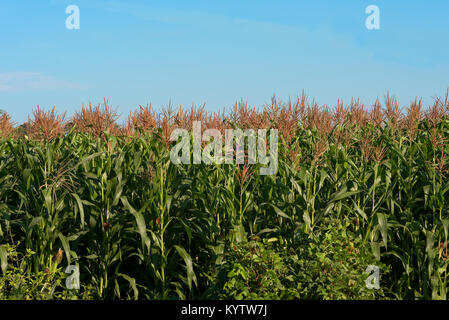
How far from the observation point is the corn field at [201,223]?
17.2ft

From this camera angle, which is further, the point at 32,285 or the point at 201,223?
the point at 201,223

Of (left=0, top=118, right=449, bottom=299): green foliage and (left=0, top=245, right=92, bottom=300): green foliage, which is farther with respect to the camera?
(left=0, top=118, right=449, bottom=299): green foliage

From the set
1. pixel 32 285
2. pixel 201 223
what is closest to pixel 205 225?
pixel 201 223

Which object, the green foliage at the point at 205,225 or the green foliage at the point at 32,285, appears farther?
the green foliage at the point at 205,225

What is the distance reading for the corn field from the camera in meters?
5.24

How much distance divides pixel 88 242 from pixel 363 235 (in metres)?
3.56

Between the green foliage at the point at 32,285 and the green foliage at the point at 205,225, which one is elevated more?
the green foliage at the point at 205,225

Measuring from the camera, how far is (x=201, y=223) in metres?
5.81

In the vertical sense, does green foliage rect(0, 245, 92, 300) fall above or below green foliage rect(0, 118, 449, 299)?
below

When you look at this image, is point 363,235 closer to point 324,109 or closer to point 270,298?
point 270,298

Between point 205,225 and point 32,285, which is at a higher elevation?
point 205,225

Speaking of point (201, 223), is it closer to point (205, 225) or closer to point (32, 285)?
point (205, 225)
